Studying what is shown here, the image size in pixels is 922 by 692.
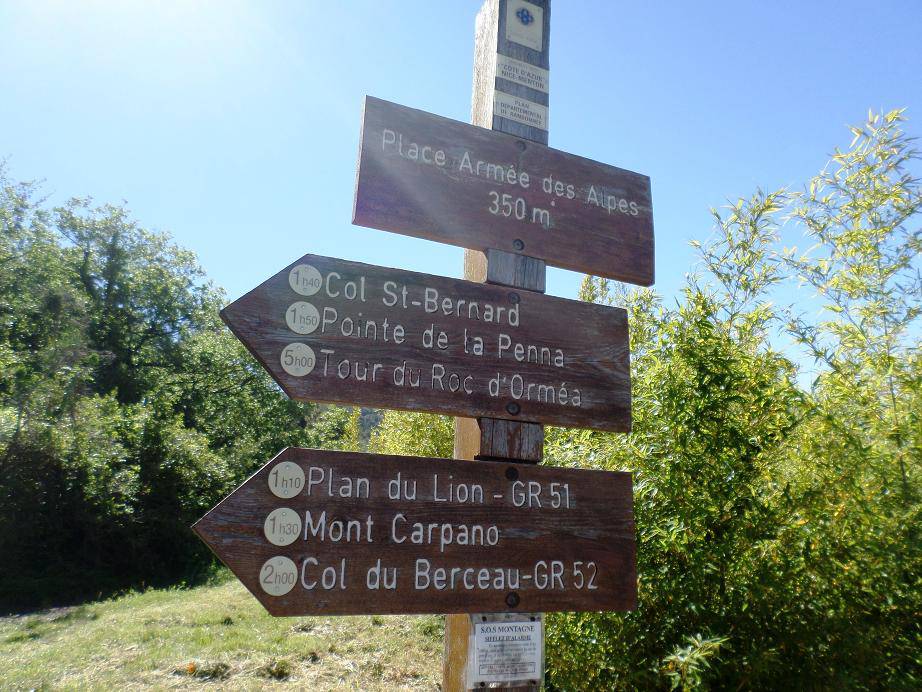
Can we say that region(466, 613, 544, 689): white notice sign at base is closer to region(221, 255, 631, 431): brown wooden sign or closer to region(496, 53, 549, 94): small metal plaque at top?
region(221, 255, 631, 431): brown wooden sign

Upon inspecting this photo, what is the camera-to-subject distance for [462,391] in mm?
2041

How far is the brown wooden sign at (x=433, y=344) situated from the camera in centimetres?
188

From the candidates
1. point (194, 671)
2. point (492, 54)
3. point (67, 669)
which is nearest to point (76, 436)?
point (67, 669)

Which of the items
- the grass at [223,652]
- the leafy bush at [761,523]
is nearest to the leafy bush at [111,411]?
the grass at [223,652]

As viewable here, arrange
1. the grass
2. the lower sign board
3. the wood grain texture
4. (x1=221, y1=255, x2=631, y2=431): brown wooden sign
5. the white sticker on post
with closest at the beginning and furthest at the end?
the lower sign board
(x1=221, y1=255, x2=631, y2=431): brown wooden sign
the wood grain texture
the white sticker on post
the grass

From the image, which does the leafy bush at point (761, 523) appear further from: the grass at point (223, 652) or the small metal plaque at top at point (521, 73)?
the grass at point (223, 652)

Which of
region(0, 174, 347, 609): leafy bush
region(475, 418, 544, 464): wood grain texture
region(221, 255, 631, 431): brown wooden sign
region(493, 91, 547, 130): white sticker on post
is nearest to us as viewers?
region(221, 255, 631, 431): brown wooden sign

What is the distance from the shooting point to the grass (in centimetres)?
609

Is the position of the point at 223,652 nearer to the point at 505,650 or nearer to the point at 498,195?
the point at 505,650

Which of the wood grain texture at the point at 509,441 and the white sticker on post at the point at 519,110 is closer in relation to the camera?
the wood grain texture at the point at 509,441

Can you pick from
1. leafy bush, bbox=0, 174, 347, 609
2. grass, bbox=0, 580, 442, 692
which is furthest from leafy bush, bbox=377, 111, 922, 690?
leafy bush, bbox=0, 174, 347, 609

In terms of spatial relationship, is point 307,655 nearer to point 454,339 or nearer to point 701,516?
point 701,516

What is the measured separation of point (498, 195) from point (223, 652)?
6686 millimetres

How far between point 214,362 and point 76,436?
37.6 feet
